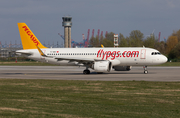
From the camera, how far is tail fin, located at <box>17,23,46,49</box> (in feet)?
144

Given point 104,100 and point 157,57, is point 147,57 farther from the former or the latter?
point 104,100

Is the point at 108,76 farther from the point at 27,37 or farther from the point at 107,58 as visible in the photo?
the point at 27,37

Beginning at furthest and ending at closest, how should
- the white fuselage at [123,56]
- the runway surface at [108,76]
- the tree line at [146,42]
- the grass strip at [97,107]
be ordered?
the tree line at [146,42]
the white fuselage at [123,56]
the runway surface at [108,76]
the grass strip at [97,107]

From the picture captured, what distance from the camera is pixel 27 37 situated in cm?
4412

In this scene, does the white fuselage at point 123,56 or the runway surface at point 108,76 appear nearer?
the runway surface at point 108,76

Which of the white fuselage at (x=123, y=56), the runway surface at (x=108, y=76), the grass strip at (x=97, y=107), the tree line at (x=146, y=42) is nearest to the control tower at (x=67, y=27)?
the tree line at (x=146, y=42)

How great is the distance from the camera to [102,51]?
131ft

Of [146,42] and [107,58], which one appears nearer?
[107,58]

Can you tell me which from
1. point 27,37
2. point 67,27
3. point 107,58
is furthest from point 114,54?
point 67,27

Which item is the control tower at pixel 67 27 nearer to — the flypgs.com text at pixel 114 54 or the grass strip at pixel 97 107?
the flypgs.com text at pixel 114 54

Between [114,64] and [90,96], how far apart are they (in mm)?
22441

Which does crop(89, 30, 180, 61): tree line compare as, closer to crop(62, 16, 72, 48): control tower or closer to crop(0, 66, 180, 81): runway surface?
crop(62, 16, 72, 48): control tower

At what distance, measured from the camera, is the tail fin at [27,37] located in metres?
44.0

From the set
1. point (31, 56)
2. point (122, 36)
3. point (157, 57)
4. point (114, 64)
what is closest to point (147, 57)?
point (157, 57)
